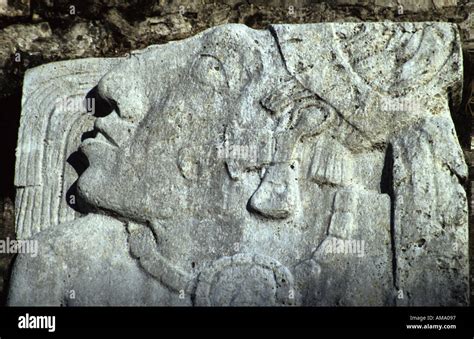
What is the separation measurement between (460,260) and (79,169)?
185 cm

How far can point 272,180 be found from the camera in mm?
4598

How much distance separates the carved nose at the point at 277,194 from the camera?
4.55 m

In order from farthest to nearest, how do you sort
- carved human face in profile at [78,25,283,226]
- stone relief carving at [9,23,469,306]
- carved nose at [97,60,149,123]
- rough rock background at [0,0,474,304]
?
rough rock background at [0,0,474,304] < carved nose at [97,60,149,123] < carved human face in profile at [78,25,283,226] < stone relief carving at [9,23,469,306]

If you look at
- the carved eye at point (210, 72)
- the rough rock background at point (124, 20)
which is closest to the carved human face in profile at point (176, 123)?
the carved eye at point (210, 72)

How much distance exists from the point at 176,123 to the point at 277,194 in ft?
1.94

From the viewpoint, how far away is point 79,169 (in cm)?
Result: 498

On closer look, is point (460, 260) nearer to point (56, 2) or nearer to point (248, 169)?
point (248, 169)

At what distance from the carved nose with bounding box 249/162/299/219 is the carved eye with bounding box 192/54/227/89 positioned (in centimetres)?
49

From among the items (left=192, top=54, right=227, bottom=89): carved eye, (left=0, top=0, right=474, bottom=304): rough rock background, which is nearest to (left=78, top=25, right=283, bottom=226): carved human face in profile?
(left=192, top=54, right=227, bottom=89): carved eye

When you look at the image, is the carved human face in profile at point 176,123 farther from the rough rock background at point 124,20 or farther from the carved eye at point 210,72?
the rough rock background at point 124,20

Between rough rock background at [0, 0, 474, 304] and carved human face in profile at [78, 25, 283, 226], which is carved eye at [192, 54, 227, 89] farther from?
rough rock background at [0, 0, 474, 304]

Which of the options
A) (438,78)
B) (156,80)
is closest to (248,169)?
(156,80)

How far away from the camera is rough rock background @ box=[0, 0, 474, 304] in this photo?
545 cm
